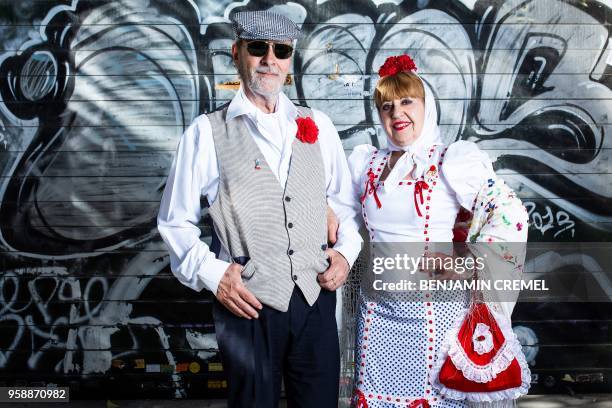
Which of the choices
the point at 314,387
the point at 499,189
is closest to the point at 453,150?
the point at 499,189

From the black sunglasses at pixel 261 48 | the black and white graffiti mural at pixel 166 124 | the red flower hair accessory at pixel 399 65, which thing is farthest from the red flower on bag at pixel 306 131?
the black and white graffiti mural at pixel 166 124

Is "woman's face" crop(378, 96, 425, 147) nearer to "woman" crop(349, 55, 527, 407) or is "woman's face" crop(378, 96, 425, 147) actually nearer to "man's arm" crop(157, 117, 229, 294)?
"woman" crop(349, 55, 527, 407)

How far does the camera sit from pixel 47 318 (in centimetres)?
524

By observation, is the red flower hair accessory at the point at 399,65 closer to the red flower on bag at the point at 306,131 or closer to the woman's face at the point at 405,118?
the woman's face at the point at 405,118

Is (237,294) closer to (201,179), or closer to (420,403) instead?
(201,179)

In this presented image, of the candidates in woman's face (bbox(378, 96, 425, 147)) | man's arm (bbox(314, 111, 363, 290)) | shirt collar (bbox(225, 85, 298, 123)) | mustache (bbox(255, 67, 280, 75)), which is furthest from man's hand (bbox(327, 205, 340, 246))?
mustache (bbox(255, 67, 280, 75))

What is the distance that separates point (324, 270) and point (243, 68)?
0.90m

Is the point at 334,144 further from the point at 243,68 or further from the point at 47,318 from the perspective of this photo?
the point at 47,318

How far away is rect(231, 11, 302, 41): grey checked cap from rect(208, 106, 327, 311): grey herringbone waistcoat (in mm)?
343

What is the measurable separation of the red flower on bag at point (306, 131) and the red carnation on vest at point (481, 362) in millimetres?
958

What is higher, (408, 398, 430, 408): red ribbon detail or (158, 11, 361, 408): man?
(158, 11, 361, 408): man

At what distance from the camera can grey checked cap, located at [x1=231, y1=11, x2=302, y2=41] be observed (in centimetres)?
292

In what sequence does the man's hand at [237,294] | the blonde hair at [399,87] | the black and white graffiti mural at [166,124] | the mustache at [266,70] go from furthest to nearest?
the black and white graffiti mural at [166,124] < the blonde hair at [399,87] < the mustache at [266,70] < the man's hand at [237,294]

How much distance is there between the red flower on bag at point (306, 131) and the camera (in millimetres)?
3033
